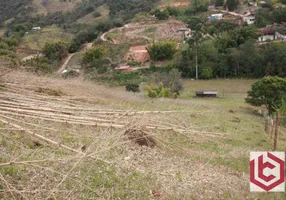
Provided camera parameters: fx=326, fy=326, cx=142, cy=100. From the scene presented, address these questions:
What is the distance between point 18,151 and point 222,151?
3033 millimetres

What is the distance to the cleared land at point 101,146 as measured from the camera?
1980 mm

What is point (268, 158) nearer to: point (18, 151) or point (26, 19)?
point (18, 151)

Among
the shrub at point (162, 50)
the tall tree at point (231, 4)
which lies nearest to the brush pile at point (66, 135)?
the shrub at point (162, 50)

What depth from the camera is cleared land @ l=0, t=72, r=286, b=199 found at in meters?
1.98

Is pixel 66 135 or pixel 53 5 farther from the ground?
pixel 66 135

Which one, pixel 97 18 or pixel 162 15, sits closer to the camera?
pixel 162 15

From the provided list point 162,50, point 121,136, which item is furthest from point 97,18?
point 121,136

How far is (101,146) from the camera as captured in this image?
170 cm

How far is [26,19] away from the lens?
43656 mm

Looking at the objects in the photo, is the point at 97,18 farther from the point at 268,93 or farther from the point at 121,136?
the point at 121,136

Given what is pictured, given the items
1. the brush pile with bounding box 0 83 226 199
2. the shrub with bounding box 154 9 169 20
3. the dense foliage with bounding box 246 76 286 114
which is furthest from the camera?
the shrub with bounding box 154 9 169 20

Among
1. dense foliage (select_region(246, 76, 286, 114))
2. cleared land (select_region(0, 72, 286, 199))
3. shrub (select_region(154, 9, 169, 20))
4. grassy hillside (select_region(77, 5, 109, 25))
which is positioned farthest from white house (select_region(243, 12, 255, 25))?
cleared land (select_region(0, 72, 286, 199))

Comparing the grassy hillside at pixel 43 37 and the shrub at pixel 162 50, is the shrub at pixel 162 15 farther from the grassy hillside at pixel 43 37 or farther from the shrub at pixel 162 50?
the shrub at pixel 162 50

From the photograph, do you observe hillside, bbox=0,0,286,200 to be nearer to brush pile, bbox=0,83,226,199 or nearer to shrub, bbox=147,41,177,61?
brush pile, bbox=0,83,226,199
